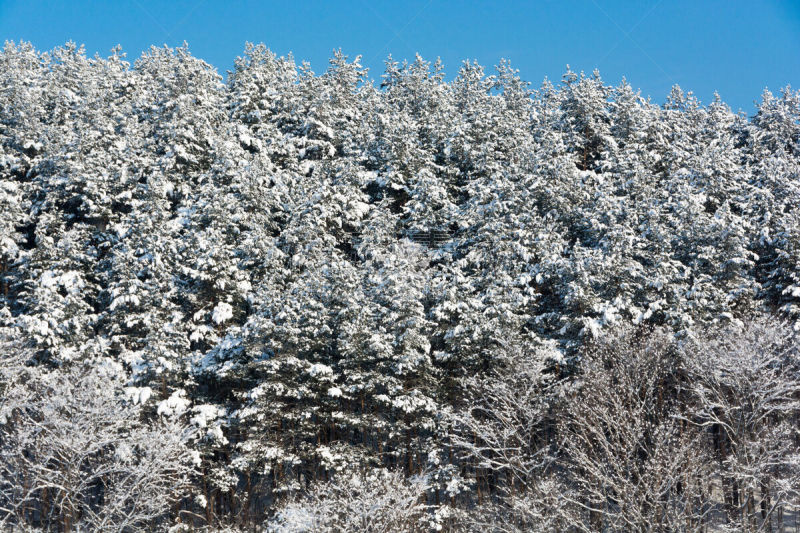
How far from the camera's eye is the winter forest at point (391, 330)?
79.7ft

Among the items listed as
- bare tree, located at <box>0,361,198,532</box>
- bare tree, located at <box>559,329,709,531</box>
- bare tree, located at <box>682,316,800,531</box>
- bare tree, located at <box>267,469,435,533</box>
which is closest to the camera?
bare tree, located at <box>559,329,709,531</box>

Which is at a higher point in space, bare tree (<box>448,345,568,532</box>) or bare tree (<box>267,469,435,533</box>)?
bare tree (<box>448,345,568,532</box>)

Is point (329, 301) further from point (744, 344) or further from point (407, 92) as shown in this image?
point (407, 92)

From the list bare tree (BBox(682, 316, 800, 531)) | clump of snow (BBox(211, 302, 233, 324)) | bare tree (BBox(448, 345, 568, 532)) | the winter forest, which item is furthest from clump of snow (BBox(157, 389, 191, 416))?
bare tree (BBox(682, 316, 800, 531))

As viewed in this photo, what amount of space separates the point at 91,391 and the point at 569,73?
51.6 m

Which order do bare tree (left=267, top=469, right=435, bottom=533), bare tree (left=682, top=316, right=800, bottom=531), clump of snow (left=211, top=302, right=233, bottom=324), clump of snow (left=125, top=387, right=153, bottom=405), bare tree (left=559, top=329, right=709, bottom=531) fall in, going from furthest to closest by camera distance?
1. clump of snow (left=211, top=302, right=233, bottom=324)
2. clump of snow (left=125, top=387, right=153, bottom=405)
3. bare tree (left=682, top=316, right=800, bottom=531)
4. bare tree (left=267, top=469, right=435, bottom=533)
5. bare tree (left=559, top=329, right=709, bottom=531)

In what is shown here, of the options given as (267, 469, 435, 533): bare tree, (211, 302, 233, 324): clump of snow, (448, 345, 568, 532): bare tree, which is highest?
(211, 302, 233, 324): clump of snow

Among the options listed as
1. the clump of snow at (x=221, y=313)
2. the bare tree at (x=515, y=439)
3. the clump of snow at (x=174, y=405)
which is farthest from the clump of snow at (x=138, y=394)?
the bare tree at (x=515, y=439)

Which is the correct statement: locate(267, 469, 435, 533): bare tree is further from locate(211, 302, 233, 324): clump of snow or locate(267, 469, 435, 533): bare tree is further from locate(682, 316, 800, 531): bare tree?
locate(211, 302, 233, 324): clump of snow

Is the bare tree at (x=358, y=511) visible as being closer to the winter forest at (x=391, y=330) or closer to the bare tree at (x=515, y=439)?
the winter forest at (x=391, y=330)

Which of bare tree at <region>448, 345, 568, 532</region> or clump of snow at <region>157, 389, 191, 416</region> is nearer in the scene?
bare tree at <region>448, 345, 568, 532</region>

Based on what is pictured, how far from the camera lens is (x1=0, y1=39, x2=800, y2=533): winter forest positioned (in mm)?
24297

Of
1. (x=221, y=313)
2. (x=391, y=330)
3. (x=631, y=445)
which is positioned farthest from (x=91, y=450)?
(x=631, y=445)

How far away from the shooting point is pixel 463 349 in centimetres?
3078
